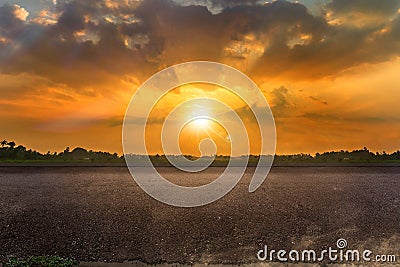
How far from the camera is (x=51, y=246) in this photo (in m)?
15.6

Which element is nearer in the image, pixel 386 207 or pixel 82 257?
pixel 82 257

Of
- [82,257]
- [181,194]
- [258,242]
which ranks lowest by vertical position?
[82,257]

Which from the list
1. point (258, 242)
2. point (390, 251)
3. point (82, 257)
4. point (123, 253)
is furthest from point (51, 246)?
point (390, 251)

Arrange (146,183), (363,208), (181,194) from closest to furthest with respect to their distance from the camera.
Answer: (363,208) → (181,194) → (146,183)

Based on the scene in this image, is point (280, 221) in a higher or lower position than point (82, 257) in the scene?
higher

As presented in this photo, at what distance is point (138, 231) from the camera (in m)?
16.2

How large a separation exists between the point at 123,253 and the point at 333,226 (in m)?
8.11

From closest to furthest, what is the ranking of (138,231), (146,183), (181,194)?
(138,231) < (181,194) < (146,183)

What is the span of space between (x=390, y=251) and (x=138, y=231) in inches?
360

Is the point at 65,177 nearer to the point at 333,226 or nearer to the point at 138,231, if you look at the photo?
the point at 138,231

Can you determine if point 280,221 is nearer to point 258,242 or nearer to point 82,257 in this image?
point 258,242

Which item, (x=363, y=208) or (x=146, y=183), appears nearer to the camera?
(x=363, y=208)

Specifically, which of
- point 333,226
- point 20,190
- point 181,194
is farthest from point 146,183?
point 333,226

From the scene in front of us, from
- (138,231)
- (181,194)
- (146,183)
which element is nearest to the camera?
(138,231)
